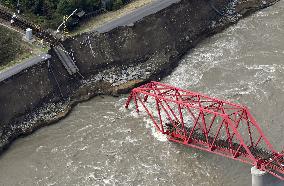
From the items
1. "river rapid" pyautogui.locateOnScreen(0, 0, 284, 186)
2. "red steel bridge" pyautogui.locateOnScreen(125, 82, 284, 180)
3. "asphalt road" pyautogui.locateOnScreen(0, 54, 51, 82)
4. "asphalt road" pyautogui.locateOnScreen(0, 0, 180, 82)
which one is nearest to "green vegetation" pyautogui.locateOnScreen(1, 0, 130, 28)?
"asphalt road" pyautogui.locateOnScreen(0, 0, 180, 82)

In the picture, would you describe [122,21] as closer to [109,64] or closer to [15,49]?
[109,64]

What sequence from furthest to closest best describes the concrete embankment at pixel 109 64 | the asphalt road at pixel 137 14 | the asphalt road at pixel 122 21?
1. the asphalt road at pixel 137 14
2. the asphalt road at pixel 122 21
3. the concrete embankment at pixel 109 64

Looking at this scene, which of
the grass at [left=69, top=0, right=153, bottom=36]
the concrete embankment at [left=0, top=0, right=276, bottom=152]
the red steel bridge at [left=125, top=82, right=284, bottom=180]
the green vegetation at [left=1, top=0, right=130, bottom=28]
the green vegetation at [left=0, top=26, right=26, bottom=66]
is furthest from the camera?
the green vegetation at [left=1, top=0, right=130, bottom=28]

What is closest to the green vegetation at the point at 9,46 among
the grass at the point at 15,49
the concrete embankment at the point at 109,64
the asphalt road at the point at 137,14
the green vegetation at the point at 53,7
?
the grass at the point at 15,49

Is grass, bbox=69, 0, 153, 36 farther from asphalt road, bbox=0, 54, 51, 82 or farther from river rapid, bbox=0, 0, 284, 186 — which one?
river rapid, bbox=0, 0, 284, 186

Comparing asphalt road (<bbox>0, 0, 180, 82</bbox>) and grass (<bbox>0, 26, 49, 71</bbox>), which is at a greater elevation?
grass (<bbox>0, 26, 49, 71</bbox>)

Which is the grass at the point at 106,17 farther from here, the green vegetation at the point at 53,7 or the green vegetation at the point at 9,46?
the green vegetation at the point at 9,46

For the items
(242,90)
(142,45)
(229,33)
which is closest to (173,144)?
(242,90)
